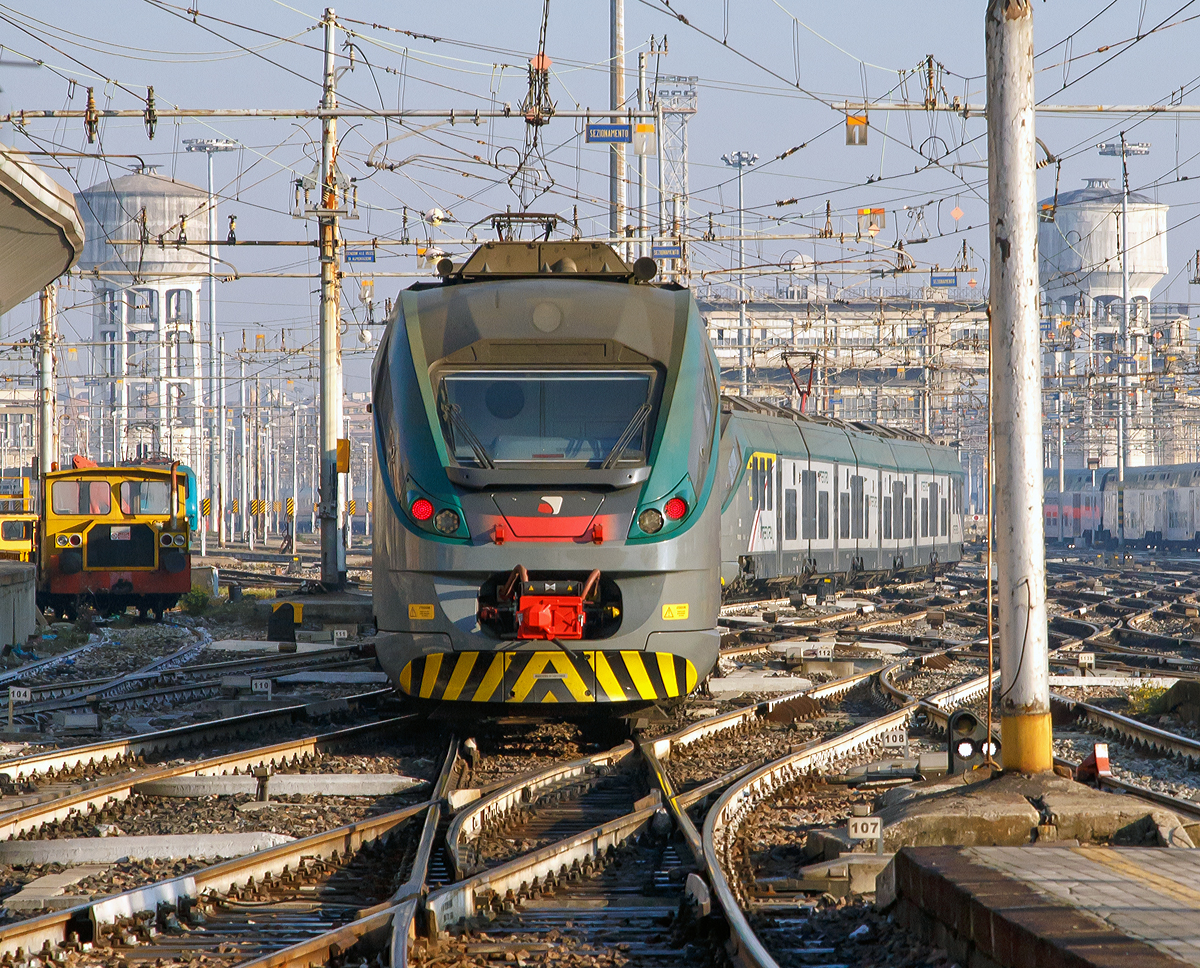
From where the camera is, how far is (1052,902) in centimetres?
435

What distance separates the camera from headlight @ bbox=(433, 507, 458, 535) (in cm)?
873

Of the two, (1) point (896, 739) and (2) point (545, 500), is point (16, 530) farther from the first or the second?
(2) point (545, 500)

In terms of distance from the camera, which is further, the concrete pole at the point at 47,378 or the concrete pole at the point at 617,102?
the concrete pole at the point at 47,378

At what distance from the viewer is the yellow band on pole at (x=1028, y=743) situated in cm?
692

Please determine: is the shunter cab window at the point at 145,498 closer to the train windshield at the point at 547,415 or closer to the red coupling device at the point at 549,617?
the train windshield at the point at 547,415

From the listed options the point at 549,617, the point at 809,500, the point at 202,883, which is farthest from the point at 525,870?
the point at 809,500

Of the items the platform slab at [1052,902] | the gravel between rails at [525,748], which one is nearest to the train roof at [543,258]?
the gravel between rails at [525,748]

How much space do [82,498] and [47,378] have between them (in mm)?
10502

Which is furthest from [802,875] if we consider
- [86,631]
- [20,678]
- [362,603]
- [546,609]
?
[86,631]

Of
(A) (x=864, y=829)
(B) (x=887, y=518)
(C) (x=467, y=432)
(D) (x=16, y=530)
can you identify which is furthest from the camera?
(B) (x=887, y=518)

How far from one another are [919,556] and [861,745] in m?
23.0

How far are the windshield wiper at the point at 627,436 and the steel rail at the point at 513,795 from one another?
67.9 inches

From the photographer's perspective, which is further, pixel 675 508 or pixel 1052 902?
pixel 675 508

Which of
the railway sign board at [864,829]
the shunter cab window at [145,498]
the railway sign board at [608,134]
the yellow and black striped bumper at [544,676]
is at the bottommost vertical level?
the railway sign board at [864,829]
